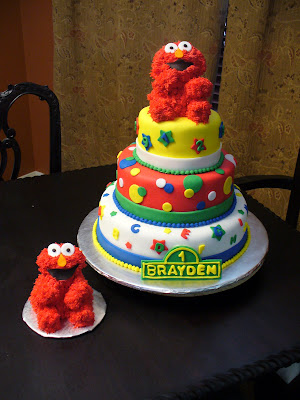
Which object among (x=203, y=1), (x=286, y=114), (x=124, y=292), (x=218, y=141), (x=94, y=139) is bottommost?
(x=94, y=139)

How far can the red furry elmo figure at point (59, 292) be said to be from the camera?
1.14 meters

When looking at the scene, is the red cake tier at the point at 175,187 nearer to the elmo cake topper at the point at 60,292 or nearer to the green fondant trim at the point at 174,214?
the green fondant trim at the point at 174,214

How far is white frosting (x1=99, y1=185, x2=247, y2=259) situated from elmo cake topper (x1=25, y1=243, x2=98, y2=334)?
0.22m

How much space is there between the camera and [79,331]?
115 centimetres

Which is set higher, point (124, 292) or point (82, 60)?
point (82, 60)

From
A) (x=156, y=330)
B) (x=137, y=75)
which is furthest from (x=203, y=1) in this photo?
(x=156, y=330)

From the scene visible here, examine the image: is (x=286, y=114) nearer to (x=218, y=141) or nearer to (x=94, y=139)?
(x=218, y=141)

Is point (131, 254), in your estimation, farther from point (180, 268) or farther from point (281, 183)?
point (281, 183)

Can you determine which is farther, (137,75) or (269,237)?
(137,75)

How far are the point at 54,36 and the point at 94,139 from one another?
30.6 inches

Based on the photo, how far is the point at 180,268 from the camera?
1.26m

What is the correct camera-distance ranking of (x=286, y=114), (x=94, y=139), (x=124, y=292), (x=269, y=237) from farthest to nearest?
1. (x=94, y=139)
2. (x=286, y=114)
3. (x=269, y=237)
4. (x=124, y=292)

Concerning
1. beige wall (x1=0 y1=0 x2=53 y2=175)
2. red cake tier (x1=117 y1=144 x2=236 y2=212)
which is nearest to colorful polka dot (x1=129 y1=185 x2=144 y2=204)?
red cake tier (x1=117 y1=144 x2=236 y2=212)

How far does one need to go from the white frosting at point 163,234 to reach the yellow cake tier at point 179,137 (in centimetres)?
24
